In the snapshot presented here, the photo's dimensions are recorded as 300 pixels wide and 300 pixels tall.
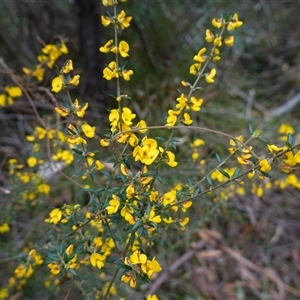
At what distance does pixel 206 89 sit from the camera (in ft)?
7.72

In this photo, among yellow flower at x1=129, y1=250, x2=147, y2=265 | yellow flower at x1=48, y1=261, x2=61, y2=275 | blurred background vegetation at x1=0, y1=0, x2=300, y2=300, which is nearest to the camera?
yellow flower at x1=129, y1=250, x2=147, y2=265

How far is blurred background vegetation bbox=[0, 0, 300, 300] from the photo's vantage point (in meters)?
1.78

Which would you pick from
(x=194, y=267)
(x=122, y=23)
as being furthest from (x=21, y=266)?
(x=194, y=267)

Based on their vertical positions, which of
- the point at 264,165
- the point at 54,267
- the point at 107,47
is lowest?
the point at 54,267

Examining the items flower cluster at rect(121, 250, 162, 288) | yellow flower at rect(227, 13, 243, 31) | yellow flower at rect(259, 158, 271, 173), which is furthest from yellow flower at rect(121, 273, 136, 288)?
yellow flower at rect(227, 13, 243, 31)

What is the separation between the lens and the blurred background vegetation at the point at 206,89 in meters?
1.78

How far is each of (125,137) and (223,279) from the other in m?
1.18

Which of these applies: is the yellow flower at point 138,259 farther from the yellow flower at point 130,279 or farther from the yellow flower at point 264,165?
the yellow flower at point 264,165

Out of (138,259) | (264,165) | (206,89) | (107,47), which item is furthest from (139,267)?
(206,89)

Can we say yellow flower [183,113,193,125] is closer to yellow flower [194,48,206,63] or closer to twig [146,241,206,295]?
yellow flower [194,48,206,63]

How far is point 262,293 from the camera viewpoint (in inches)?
68.9

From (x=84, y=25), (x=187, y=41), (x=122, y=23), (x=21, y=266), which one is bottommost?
(x=21, y=266)

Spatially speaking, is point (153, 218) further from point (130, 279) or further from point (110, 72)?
point (110, 72)

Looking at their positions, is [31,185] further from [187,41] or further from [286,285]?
[187,41]
